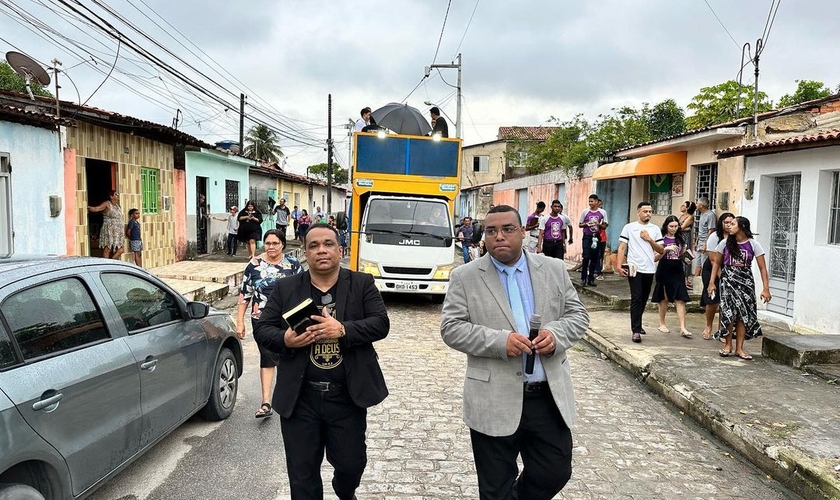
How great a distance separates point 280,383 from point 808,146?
8.09 m

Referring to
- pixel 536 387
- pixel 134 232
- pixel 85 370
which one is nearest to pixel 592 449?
pixel 536 387

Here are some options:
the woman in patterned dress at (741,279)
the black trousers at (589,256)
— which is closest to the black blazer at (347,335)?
the woman in patterned dress at (741,279)

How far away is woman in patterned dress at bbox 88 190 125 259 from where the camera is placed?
11.9 m

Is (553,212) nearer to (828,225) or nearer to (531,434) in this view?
(828,225)

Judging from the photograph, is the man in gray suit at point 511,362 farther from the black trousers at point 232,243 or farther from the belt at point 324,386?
the black trousers at point 232,243

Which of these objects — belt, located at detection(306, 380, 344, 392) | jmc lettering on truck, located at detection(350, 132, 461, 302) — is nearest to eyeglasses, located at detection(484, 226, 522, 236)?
belt, located at detection(306, 380, 344, 392)

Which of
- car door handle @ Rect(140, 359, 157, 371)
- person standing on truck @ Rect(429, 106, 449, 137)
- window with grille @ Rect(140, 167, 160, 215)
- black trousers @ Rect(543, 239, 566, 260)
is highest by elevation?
person standing on truck @ Rect(429, 106, 449, 137)

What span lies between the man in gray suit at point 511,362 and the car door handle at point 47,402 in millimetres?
1913

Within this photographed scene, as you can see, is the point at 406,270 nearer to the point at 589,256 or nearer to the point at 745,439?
the point at 589,256

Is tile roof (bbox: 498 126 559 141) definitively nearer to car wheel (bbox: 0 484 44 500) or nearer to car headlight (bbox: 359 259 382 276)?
car headlight (bbox: 359 259 382 276)

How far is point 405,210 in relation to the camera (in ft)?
37.1

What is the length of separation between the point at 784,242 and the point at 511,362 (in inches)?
334

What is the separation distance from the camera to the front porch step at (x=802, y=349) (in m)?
6.46

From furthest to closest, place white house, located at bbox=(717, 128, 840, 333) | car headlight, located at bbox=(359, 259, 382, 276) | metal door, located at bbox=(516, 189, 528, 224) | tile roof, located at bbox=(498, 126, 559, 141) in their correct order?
tile roof, located at bbox=(498, 126, 559, 141) < metal door, located at bbox=(516, 189, 528, 224) < car headlight, located at bbox=(359, 259, 382, 276) < white house, located at bbox=(717, 128, 840, 333)
